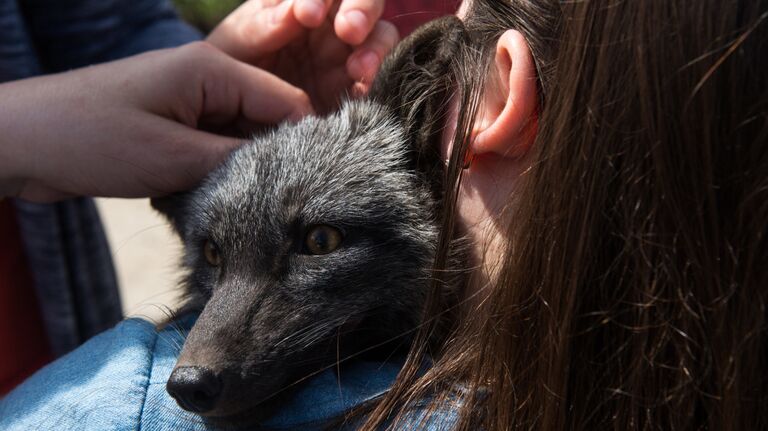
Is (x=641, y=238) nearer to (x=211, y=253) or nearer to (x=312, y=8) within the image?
(x=211, y=253)

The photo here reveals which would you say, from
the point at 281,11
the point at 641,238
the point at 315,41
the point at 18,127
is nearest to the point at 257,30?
the point at 281,11

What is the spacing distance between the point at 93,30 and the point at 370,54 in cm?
113

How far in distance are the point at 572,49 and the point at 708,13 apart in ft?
0.78

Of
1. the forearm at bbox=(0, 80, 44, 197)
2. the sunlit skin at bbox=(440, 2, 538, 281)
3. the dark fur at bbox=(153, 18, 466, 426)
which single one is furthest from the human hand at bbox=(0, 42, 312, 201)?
the sunlit skin at bbox=(440, 2, 538, 281)

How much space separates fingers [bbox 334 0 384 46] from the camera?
2.45 metres

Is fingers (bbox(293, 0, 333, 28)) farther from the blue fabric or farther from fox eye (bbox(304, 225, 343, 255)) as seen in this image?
the blue fabric

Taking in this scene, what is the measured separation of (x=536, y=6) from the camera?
1.62 m

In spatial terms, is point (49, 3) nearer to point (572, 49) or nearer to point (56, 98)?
point (56, 98)

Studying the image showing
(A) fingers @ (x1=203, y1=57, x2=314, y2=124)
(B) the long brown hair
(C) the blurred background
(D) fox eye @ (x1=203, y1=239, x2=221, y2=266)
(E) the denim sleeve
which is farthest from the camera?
(C) the blurred background

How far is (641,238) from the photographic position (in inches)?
52.9

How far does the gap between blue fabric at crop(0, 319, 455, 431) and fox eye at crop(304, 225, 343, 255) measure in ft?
0.97

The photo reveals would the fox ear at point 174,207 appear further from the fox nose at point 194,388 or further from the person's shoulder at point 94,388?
the fox nose at point 194,388

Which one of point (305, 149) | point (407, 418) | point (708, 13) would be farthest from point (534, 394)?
point (305, 149)

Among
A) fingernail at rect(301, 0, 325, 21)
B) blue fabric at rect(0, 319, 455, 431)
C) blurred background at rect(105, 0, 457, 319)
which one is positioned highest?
fingernail at rect(301, 0, 325, 21)
